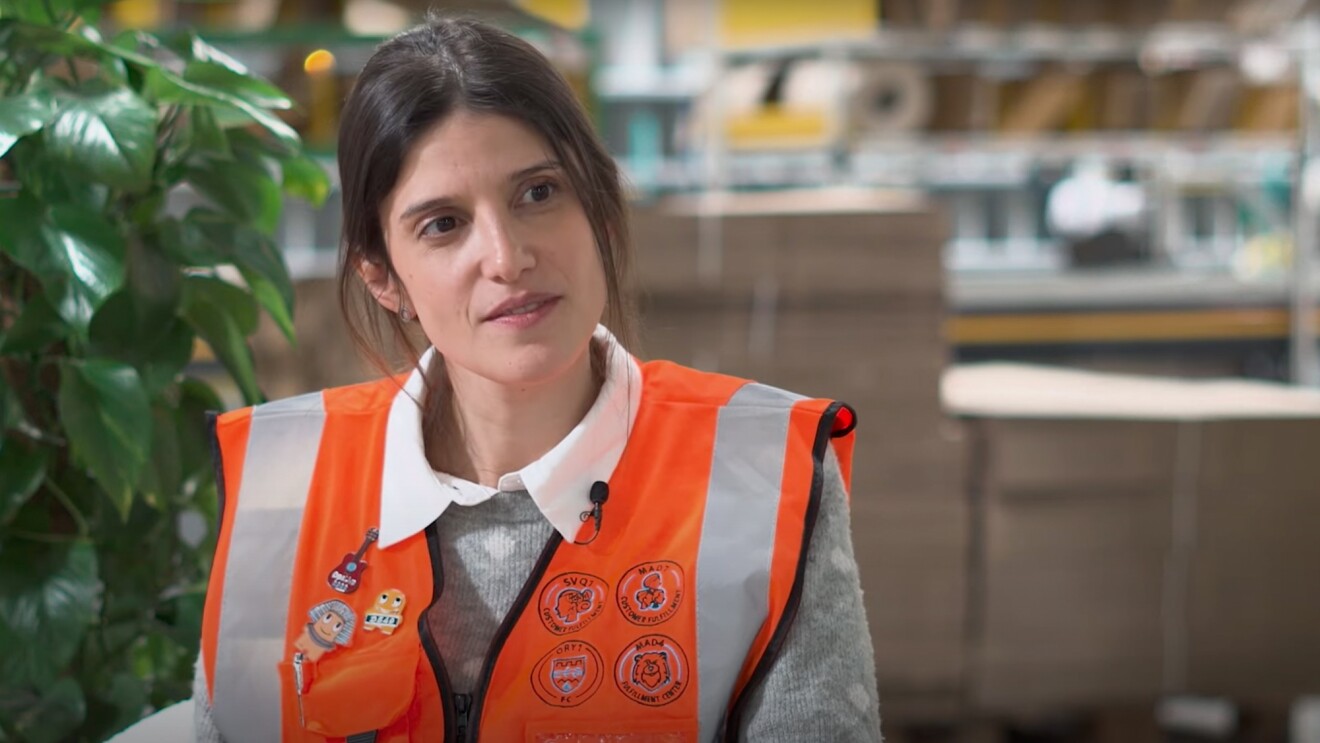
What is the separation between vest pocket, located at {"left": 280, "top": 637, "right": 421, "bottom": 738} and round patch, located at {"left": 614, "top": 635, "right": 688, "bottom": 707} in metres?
0.18

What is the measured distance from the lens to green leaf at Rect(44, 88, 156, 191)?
132 centimetres

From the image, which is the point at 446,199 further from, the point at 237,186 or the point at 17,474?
the point at 17,474

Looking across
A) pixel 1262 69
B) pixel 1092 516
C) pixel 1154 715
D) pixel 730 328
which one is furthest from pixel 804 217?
pixel 1262 69

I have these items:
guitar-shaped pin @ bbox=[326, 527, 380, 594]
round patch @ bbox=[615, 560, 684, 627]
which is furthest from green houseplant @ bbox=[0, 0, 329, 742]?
round patch @ bbox=[615, 560, 684, 627]

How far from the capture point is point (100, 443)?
54.2 inches

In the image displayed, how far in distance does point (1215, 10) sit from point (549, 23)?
365 centimetres

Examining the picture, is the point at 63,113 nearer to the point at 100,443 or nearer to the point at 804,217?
the point at 100,443

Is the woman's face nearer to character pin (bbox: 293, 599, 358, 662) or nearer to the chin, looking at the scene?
the chin

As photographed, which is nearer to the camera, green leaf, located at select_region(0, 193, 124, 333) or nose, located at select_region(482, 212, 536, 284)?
nose, located at select_region(482, 212, 536, 284)

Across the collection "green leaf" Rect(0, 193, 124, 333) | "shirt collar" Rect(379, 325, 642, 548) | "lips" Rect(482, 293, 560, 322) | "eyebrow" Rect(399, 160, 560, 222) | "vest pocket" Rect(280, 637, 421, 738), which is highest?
"eyebrow" Rect(399, 160, 560, 222)

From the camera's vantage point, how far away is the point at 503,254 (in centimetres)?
107

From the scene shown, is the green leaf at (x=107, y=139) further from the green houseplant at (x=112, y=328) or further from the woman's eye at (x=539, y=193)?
the woman's eye at (x=539, y=193)

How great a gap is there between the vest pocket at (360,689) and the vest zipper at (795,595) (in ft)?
0.91

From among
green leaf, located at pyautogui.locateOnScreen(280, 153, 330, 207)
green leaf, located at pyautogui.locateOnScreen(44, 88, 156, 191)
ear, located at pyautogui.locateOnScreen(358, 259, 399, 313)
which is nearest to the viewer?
ear, located at pyautogui.locateOnScreen(358, 259, 399, 313)
